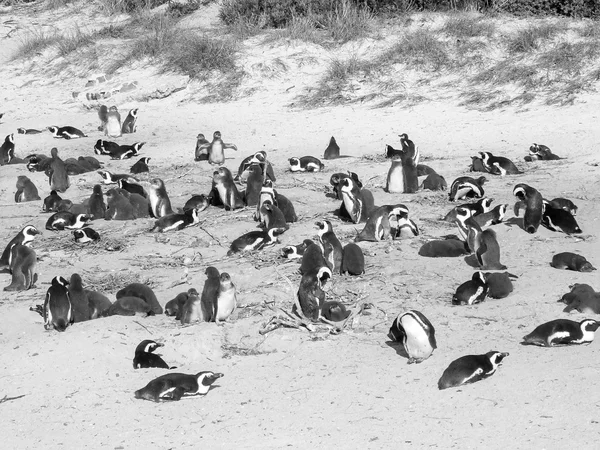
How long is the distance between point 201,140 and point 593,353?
8.66 meters

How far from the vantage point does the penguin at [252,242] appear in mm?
10453

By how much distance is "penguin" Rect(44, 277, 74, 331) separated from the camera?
8359mm

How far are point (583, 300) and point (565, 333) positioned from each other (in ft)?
2.50

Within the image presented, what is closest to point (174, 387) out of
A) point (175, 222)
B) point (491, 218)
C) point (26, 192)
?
point (175, 222)

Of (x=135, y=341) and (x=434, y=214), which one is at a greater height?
(x=135, y=341)

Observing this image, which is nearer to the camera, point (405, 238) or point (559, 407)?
point (559, 407)

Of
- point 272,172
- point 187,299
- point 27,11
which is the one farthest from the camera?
point 27,11

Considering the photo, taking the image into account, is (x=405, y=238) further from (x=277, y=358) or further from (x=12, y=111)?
(x=12, y=111)

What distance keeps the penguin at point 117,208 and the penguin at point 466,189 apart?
365 centimetres

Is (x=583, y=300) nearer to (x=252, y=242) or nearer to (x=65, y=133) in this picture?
(x=252, y=242)

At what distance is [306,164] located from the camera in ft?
45.8

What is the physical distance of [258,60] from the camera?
1817cm

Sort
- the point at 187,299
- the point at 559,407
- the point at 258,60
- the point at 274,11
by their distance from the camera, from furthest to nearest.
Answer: the point at 274,11 < the point at 258,60 < the point at 187,299 < the point at 559,407

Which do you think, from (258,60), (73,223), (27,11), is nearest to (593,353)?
(73,223)
